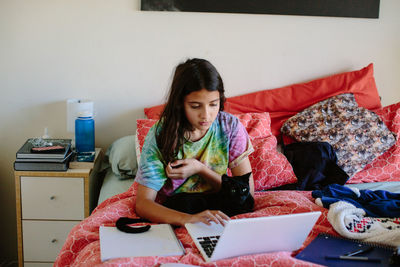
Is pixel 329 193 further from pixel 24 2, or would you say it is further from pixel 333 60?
pixel 24 2

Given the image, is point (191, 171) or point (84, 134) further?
point (84, 134)

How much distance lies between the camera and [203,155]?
1612 mm

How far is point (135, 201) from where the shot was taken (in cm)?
166

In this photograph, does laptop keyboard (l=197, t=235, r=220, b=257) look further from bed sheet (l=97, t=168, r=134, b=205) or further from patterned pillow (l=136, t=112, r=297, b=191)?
bed sheet (l=97, t=168, r=134, b=205)

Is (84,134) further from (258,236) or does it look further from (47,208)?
(258,236)

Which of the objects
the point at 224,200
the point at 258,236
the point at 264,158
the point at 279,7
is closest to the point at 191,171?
the point at 224,200

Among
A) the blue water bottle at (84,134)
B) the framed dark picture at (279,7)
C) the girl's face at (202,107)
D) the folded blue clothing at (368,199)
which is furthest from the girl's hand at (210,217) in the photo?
the framed dark picture at (279,7)

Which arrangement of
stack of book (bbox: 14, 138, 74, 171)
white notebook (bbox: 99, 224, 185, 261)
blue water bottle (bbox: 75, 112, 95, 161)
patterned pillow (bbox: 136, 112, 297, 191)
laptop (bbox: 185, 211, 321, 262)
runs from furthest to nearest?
1. blue water bottle (bbox: 75, 112, 95, 161)
2. stack of book (bbox: 14, 138, 74, 171)
3. patterned pillow (bbox: 136, 112, 297, 191)
4. white notebook (bbox: 99, 224, 185, 261)
5. laptop (bbox: 185, 211, 321, 262)

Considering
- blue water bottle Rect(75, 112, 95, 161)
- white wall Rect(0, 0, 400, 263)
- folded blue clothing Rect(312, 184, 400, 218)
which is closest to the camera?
folded blue clothing Rect(312, 184, 400, 218)

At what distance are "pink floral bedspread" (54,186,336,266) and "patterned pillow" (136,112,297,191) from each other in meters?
0.13

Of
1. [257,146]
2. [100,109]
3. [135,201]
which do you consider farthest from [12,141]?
[257,146]

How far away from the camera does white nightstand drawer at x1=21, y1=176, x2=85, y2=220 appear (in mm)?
2104

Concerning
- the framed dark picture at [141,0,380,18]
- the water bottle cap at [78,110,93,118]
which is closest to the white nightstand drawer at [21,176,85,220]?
the water bottle cap at [78,110,93,118]

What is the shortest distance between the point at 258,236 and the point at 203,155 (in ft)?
1.68
